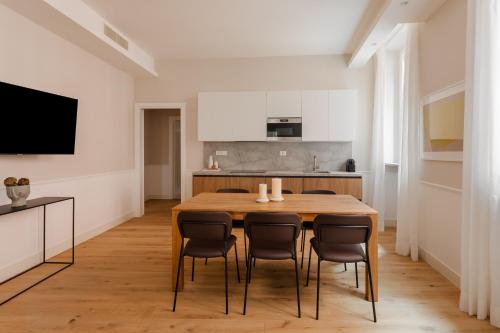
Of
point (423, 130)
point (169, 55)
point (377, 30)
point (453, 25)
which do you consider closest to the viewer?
point (453, 25)

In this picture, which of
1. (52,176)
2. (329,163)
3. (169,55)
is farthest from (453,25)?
(52,176)

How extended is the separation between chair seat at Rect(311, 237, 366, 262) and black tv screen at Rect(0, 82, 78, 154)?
3.14m

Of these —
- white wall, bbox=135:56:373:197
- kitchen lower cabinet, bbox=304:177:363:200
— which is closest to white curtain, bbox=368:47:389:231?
kitchen lower cabinet, bbox=304:177:363:200

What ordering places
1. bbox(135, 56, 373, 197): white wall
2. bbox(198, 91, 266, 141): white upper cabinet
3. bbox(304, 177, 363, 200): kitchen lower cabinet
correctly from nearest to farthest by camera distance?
bbox(304, 177, 363, 200): kitchen lower cabinet
bbox(198, 91, 266, 141): white upper cabinet
bbox(135, 56, 373, 197): white wall

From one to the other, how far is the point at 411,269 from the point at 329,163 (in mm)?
2621

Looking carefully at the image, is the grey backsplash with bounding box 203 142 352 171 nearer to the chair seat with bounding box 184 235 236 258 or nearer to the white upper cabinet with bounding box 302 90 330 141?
the white upper cabinet with bounding box 302 90 330 141

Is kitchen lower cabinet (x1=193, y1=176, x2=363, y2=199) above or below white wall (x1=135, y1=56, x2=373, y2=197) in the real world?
below

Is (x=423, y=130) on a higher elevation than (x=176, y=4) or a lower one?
lower

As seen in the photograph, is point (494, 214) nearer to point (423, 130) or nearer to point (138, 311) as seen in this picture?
point (423, 130)

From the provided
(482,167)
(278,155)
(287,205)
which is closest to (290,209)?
(287,205)

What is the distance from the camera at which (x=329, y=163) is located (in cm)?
559

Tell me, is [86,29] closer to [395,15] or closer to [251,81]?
[251,81]

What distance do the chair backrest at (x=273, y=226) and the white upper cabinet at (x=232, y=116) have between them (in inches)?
125

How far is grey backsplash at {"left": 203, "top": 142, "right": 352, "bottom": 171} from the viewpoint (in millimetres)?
5570
